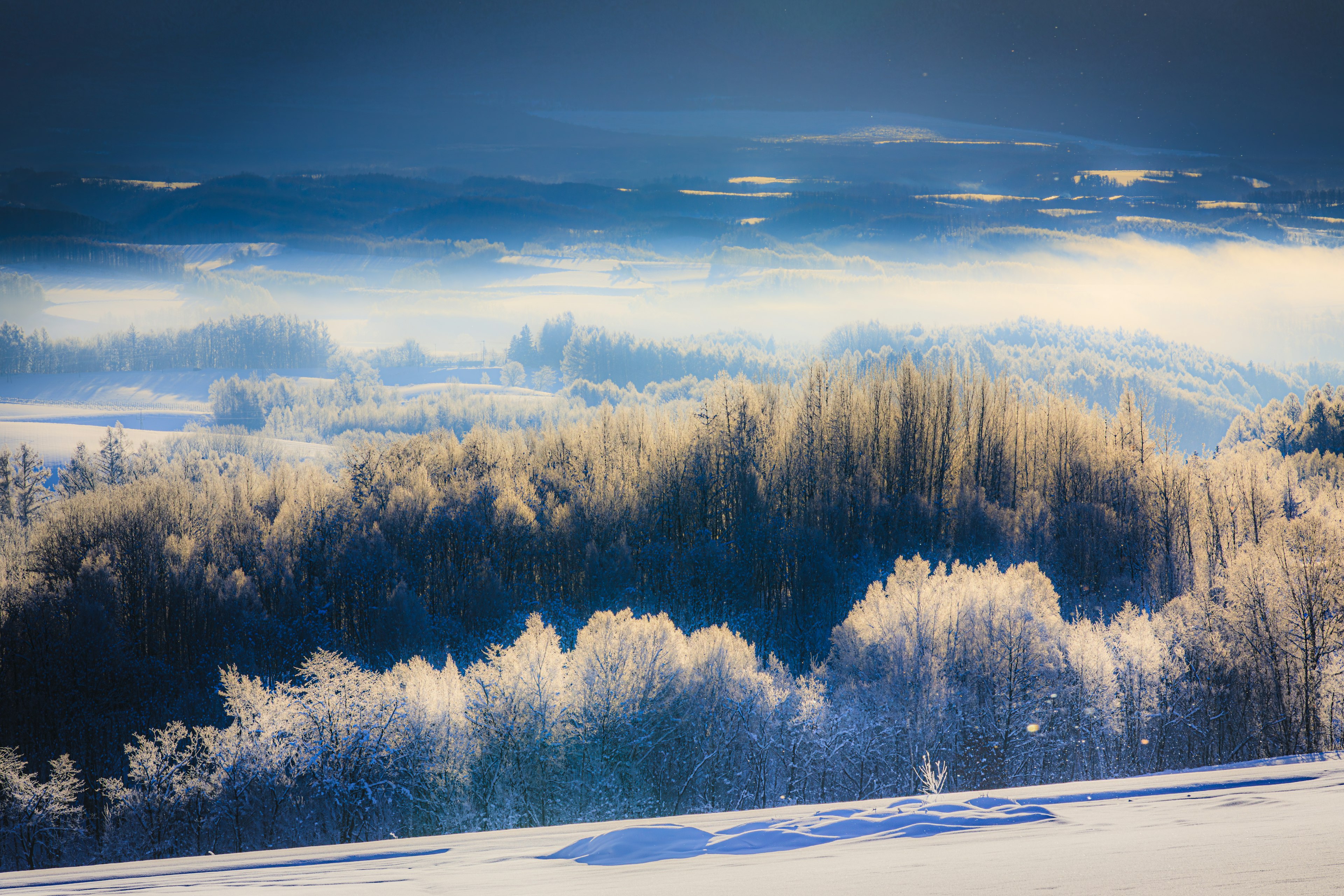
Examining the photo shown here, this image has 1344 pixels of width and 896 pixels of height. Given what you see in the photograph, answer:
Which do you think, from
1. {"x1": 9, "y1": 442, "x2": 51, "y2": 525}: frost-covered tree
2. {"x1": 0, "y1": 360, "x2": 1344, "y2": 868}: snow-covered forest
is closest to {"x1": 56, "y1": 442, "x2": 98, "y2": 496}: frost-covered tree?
{"x1": 0, "y1": 360, "x2": 1344, "y2": 868}: snow-covered forest

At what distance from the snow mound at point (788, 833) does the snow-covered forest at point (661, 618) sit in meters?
27.3

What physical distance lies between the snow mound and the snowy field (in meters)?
0.03

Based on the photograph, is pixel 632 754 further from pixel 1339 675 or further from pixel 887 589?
pixel 1339 675

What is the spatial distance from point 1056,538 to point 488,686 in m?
63.6

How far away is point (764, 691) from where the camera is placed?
4153 centimetres

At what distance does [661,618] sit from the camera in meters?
47.6

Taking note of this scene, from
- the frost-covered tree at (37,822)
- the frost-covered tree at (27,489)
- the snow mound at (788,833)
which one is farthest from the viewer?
the frost-covered tree at (27,489)

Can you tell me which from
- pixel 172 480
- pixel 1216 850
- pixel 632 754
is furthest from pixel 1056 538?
pixel 172 480

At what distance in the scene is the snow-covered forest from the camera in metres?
39.1

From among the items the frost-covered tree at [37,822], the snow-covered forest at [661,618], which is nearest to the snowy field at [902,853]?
the snow-covered forest at [661,618]

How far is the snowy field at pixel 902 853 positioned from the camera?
27.7ft

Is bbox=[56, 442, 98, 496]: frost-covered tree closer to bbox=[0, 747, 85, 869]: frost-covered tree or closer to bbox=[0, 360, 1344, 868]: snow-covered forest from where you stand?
bbox=[0, 360, 1344, 868]: snow-covered forest

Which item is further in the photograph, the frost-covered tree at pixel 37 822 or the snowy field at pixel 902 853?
the frost-covered tree at pixel 37 822

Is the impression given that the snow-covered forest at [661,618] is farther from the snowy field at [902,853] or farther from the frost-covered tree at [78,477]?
the snowy field at [902,853]
